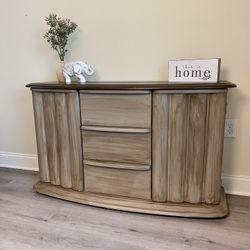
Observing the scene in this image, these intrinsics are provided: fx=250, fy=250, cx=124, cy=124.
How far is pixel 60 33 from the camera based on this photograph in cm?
189

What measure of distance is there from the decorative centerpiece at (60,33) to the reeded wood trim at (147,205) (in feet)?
2.89

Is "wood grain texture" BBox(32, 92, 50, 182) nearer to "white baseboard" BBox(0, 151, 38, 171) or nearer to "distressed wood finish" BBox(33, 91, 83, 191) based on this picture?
"distressed wood finish" BBox(33, 91, 83, 191)

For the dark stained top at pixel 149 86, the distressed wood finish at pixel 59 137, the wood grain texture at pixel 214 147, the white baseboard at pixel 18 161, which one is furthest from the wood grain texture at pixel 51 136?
the wood grain texture at pixel 214 147

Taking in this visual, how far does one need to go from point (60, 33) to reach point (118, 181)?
118 centimetres

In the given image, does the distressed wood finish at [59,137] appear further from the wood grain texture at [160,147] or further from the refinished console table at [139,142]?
the wood grain texture at [160,147]

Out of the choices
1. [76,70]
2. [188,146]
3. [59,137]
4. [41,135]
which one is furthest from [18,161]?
[188,146]

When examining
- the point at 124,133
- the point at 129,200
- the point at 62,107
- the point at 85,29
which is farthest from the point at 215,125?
the point at 85,29

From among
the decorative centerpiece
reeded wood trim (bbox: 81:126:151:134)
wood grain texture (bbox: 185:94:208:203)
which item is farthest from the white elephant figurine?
wood grain texture (bbox: 185:94:208:203)

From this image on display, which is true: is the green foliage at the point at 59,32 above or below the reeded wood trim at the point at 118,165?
above

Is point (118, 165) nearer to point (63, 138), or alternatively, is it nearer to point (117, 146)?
point (117, 146)

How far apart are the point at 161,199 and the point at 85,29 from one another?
143cm

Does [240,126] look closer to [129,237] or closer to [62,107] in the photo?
[129,237]

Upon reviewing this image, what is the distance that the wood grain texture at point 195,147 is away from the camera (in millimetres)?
1524

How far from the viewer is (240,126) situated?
1858 millimetres
